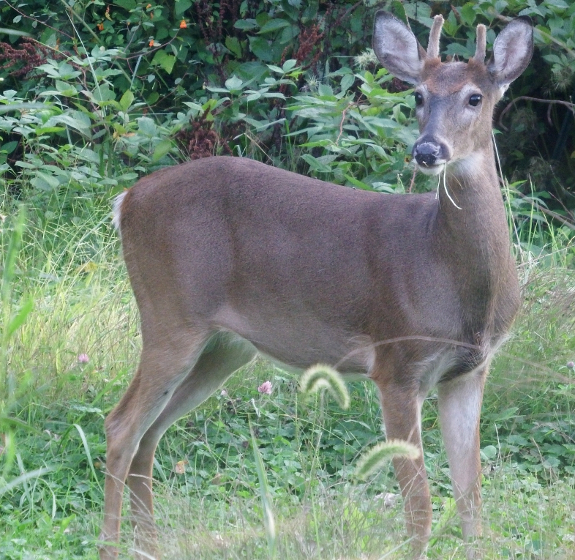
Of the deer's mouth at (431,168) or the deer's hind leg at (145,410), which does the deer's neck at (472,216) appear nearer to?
the deer's mouth at (431,168)

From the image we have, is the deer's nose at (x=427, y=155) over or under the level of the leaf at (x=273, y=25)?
over

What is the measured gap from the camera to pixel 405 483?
12.1 ft

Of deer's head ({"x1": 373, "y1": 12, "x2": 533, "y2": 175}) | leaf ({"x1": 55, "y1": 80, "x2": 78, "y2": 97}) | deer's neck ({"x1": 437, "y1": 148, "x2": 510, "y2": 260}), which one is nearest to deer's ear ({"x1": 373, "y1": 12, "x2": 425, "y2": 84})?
deer's head ({"x1": 373, "y1": 12, "x2": 533, "y2": 175})

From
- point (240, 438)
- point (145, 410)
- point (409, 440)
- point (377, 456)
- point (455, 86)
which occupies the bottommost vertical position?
point (240, 438)

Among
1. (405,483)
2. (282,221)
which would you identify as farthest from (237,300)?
(405,483)

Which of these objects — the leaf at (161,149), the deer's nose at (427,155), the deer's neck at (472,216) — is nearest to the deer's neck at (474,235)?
the deer's neck at (472,216)

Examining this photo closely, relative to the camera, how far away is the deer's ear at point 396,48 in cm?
415

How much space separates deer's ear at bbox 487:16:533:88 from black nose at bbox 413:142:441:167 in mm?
554

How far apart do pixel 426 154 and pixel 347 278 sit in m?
0.68

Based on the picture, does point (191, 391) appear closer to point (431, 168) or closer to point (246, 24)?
point (431, 168)

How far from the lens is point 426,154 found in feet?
11.6

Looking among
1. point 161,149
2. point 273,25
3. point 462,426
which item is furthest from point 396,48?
point 273,25

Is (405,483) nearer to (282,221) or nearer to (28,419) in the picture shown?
(282,221)

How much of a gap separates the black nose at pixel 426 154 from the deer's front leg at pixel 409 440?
79 cm
